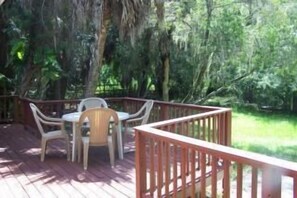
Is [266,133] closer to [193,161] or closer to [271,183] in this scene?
[193,161]

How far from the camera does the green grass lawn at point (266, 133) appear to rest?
10672mm

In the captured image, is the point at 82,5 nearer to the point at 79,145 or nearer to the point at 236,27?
the point at 79,145

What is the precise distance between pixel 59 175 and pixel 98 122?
0.87m

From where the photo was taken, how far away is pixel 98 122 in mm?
5363

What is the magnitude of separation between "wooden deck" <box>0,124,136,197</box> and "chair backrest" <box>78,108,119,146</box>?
389 mm

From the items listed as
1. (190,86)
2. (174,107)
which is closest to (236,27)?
(190,86)

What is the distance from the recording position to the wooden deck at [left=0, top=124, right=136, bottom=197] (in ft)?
14.4

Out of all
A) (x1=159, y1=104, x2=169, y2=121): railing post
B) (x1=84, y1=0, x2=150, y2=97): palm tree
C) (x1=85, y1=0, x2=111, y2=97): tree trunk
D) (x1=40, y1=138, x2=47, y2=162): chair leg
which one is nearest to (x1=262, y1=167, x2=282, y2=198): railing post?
(x1=40, y1=138, x2=47, y2=162): chair leg

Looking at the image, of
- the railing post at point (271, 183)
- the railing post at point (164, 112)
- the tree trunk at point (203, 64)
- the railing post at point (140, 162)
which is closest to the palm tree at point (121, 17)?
the railing post at point (164, 112)

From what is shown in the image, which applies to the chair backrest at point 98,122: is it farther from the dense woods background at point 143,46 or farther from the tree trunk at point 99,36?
the tree trunk at point 99,36

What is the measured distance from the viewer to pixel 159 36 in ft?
39.6

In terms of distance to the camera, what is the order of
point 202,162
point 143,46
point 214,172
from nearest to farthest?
point 214,172, point 202,162, point 143,46

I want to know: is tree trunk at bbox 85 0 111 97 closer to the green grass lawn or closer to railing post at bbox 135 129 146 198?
the green grass lawn

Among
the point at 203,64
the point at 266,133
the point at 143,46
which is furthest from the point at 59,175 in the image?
the point at 266,133
